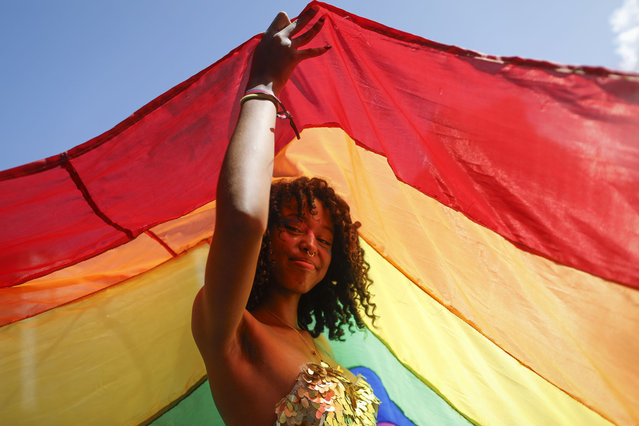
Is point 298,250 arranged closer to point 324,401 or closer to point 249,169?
point 324,401

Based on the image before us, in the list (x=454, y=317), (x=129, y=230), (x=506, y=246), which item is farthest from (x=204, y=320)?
(x=454, y=317)

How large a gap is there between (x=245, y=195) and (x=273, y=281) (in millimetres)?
1087

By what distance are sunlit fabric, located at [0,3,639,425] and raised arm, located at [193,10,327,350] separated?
300 millimetres

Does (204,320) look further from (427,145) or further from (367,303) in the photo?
(367,303)

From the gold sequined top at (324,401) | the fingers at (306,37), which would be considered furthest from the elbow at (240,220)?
the gold sequined top at (324,401)

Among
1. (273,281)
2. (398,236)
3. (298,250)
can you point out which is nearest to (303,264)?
(298,250)

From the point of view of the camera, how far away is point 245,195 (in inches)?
43.1

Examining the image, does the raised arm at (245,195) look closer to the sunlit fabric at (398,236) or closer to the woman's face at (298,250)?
the sunlit fabric at (398,236)

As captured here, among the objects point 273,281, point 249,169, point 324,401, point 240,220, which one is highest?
point 249,169

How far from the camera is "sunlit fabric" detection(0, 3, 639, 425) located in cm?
136

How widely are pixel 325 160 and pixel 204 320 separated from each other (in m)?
1.26

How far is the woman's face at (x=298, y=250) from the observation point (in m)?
2.02

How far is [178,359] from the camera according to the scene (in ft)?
8.61

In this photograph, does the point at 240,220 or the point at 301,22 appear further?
the point at 301,22
